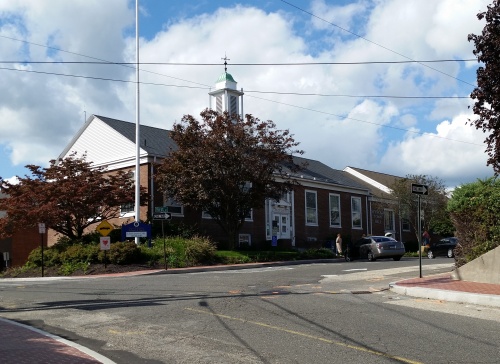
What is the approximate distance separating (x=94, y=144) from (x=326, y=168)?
68.1ft

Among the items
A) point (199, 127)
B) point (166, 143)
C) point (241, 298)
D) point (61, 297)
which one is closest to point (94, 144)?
point (166, 143)

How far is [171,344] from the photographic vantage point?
332 inches

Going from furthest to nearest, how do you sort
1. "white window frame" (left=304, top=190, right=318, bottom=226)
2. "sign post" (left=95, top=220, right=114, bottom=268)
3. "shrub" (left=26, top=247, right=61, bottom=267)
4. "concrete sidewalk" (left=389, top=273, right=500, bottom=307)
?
Result: 1. "white window frame" (left=304, top=190, right=318, bottom=226)
2. "shrub" (left=26, top=247, right=61, bottom=267)
3. "sign post" (left=95, top=220, right=114, bottom=268)
4. "concrete sidewalk" (left=389, top=273, right=500, bottom=307)

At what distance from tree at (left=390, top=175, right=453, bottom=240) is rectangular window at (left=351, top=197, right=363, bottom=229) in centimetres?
295

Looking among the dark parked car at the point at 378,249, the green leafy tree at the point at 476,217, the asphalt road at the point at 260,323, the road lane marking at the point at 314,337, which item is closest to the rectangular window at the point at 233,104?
the dark parked car at the point at 378,249

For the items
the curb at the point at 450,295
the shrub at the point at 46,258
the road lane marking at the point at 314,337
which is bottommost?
the road lane marking at the point at 314,337

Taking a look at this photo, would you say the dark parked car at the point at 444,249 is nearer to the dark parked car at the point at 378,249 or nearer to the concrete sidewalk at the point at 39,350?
the dark parked car at the point at 378,249

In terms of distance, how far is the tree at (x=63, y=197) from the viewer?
87.2ft

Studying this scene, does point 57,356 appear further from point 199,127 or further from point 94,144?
point 94,144

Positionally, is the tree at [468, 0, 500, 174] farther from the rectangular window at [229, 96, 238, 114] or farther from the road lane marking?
the rectangular window at [229, 96, 238, 114]

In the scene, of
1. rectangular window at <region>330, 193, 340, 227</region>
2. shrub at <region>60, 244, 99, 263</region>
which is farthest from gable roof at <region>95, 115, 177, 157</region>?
rectangular window at <region>330, 193, 340, 227</region>

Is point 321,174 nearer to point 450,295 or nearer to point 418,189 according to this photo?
point 418,189

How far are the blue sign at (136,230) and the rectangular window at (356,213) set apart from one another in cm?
2241

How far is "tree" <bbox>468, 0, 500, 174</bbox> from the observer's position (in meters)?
13.8
